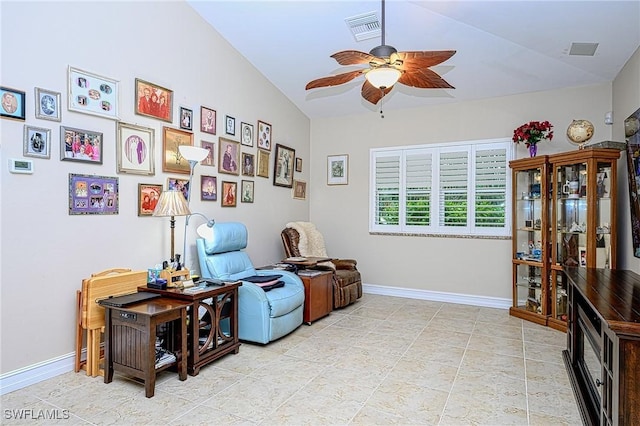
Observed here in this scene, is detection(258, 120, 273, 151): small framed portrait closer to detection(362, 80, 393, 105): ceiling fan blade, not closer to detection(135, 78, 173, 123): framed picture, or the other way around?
detection(135, 78, 173, 123): framed picture

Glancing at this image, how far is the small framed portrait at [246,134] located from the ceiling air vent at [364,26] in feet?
5.46

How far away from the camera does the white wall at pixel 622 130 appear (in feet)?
11.3

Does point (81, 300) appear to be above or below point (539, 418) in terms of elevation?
above

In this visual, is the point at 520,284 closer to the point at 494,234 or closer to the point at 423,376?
the point at 494,234

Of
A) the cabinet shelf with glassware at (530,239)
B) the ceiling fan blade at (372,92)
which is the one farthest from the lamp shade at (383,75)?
the cabinet shelf with glassware at (530,239)

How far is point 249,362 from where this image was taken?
3.15 meters

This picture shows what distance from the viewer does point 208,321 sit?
11.5 feet

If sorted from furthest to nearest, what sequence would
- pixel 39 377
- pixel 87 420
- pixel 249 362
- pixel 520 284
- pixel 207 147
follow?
1. pixel 520 284
2. pixel 207 147
3. pixel 249 362
4. pixel 39 377
5. pixel 87 420

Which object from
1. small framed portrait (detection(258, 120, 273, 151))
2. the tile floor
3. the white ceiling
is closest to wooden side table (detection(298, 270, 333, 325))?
the tile floor

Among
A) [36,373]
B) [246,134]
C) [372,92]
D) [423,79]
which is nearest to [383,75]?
[423,79]

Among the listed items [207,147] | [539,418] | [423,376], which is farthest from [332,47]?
[539,418]

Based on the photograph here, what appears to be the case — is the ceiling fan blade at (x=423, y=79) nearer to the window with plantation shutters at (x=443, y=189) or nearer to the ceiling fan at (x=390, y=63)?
the ceiling fan at (x=390, y=63)

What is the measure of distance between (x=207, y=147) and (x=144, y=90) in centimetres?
89

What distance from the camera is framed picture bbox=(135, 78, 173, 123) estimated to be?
11.2 ft
